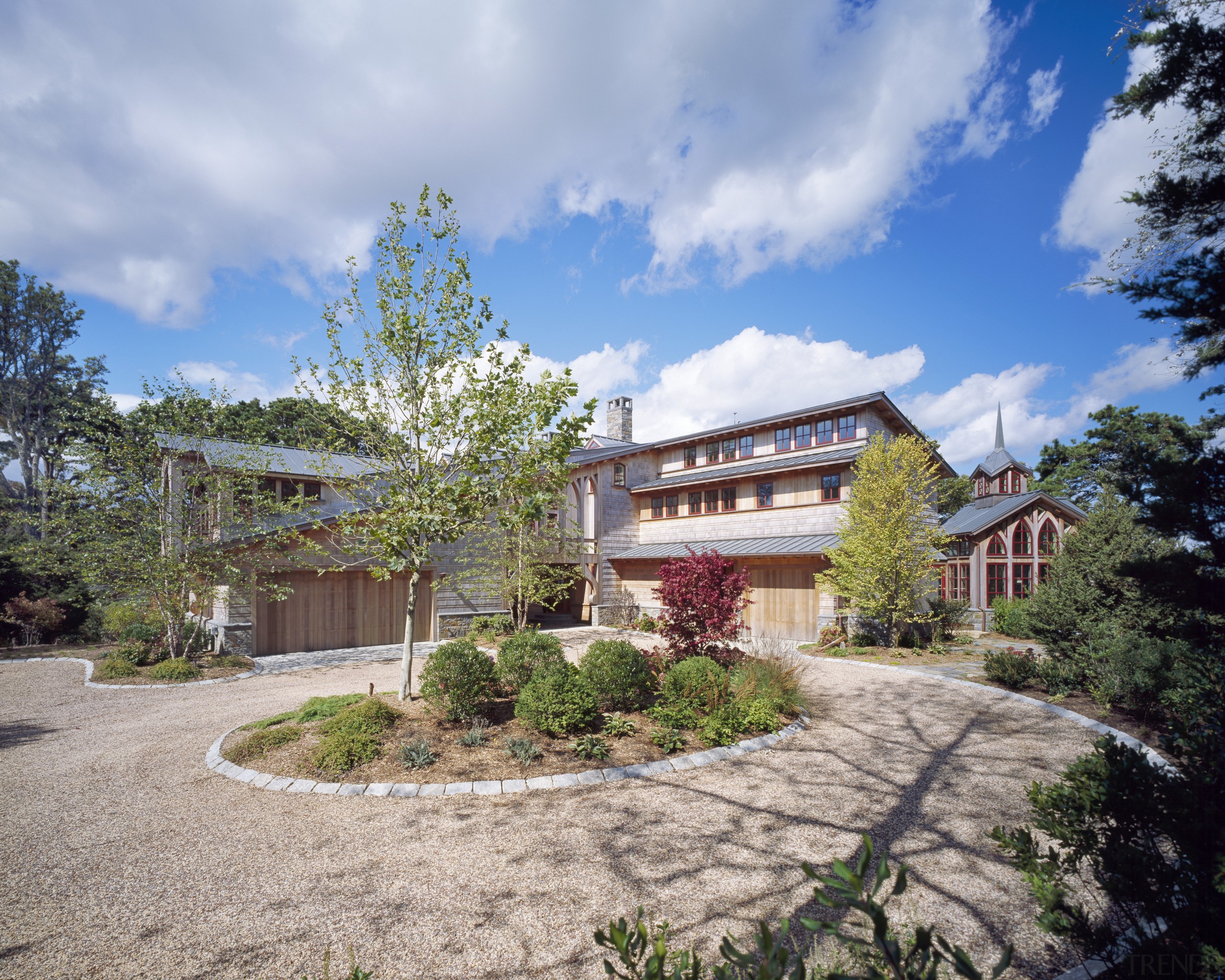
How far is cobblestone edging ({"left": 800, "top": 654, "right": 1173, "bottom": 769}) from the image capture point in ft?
23.8

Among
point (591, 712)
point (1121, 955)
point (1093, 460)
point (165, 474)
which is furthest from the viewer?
point (1093, 460)

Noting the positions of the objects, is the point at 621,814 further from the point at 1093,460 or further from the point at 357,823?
the point at 1093,460

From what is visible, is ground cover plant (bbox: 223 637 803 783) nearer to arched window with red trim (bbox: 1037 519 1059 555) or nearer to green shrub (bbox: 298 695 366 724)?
green shrub (bbox: 298 695 366 724)

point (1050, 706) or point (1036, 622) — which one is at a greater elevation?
point (1036, 622)

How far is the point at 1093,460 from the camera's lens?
110 feet

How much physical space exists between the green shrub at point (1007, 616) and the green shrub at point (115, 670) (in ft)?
73.2

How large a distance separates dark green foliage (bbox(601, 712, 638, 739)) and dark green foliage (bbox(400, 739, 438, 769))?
7.09 feet

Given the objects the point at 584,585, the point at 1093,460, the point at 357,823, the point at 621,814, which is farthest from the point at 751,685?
the point at 1093,460

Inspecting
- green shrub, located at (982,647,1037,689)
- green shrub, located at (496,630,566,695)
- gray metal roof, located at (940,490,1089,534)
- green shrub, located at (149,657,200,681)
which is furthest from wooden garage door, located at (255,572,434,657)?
gray metal roof, located at (940,490,1089,534)

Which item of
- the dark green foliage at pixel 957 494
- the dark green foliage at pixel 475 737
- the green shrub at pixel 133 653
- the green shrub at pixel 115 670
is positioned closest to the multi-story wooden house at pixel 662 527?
the green shrub at pixel 133 653

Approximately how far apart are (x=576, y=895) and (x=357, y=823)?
7.94 feet

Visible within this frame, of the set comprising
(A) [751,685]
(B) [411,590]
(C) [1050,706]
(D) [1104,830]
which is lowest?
(C) [1050,706]

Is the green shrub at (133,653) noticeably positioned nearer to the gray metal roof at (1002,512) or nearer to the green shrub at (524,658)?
the green shrub at (524,658)

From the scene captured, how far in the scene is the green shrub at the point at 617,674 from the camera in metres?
8.22
